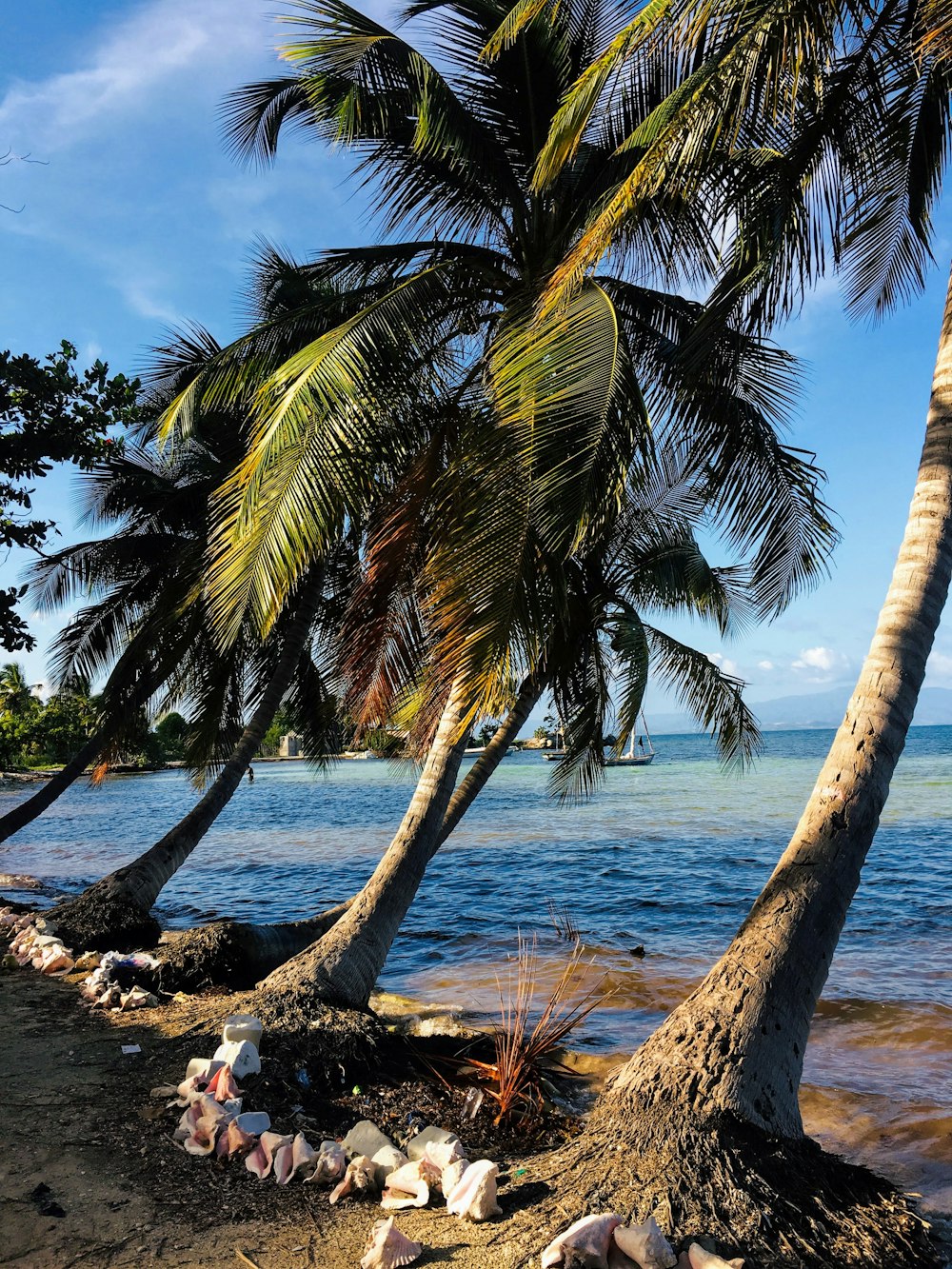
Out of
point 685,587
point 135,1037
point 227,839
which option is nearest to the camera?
point 135,1037

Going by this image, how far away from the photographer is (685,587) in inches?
455

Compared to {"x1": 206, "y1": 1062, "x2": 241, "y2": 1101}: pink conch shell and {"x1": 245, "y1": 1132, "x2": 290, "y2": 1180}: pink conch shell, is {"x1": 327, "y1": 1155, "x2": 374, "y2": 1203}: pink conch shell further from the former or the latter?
{"x1": 206, "y1": 1062, "x2": 241, "y2": 1101}: pink conch shell

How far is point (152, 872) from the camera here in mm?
9844

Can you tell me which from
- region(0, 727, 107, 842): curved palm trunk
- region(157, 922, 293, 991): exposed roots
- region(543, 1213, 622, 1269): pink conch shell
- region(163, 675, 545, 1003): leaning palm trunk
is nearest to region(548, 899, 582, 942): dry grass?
region(163, 675, 545, 1003): leaning palm trunk

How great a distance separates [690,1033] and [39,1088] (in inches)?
138

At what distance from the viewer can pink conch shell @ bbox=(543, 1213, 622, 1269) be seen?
2.99m

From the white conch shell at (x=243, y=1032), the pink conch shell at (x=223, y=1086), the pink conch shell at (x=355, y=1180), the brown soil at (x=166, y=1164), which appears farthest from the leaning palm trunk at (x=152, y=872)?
the pink conch shell at (x=355, y=1180)

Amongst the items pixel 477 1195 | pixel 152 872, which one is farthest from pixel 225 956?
pixel 477 1195

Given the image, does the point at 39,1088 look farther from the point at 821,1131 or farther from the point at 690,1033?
the point at 821,1131

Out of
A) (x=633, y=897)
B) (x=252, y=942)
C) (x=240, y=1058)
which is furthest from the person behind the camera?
Answer: (x=633, y=897)

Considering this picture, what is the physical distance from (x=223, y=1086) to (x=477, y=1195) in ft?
5.52

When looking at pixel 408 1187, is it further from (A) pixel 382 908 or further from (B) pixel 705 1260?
(A) pixel 382 908

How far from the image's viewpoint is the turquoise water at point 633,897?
746 cm

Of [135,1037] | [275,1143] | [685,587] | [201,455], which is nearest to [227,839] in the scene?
[201,455]
